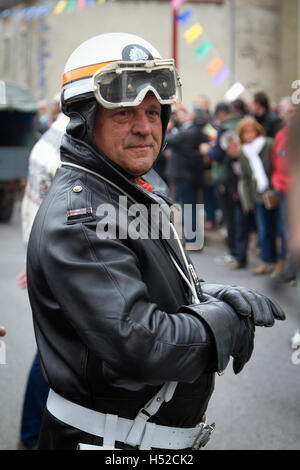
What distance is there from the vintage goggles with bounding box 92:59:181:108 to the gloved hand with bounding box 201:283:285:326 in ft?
1.92

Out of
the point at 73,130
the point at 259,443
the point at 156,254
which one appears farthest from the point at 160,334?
the point at 259,443

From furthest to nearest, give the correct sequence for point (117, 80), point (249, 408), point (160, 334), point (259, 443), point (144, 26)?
point (144, 26) < point (249, 408) < point (259, 443) < point (117, 80) < point (160, 334)

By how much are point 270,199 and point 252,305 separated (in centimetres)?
649

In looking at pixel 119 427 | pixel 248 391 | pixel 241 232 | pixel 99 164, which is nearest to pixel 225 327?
pixel 119 427

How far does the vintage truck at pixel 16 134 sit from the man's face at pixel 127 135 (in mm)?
12051

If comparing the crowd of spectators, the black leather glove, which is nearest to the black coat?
the crowd of spectators

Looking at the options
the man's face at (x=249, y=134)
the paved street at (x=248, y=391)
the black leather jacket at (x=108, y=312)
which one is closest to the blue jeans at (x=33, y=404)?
the paved street at (x=248, y=391)

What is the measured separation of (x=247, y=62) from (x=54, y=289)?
2706 centimetres

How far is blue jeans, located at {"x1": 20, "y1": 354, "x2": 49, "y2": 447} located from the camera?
Answer: 3607mm

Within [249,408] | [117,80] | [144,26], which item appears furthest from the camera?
[144,26]

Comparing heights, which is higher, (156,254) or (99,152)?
(99,152)

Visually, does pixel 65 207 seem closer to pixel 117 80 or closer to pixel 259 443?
pixel 117 80

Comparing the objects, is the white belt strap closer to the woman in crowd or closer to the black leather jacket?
the black leather jacket

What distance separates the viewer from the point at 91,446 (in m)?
1.97
